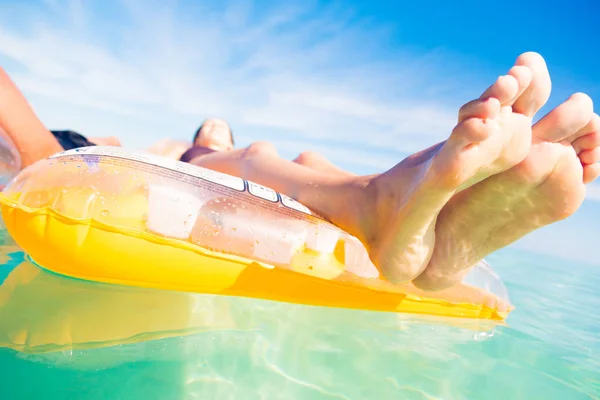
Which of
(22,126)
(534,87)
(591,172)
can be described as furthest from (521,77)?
(22,126)

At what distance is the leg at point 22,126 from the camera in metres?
1.76

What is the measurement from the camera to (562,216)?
1188 millimetres

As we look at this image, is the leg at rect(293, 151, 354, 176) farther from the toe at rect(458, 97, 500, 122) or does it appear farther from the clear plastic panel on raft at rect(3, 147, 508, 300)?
the toe at rect(458, 97, 500, 122)

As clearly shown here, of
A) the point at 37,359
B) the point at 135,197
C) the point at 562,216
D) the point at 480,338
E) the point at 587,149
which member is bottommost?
the point at 37,359

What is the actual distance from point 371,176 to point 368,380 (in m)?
0.68

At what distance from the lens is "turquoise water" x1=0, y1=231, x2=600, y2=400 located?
3.72 feet

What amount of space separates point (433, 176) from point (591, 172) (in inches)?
19.7

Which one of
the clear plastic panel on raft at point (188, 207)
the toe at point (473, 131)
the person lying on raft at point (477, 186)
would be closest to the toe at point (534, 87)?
the person lying on raft at point (477, 186)

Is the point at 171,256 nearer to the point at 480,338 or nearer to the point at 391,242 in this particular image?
the point at 391,242

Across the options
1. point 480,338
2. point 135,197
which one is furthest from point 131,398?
point 480,338

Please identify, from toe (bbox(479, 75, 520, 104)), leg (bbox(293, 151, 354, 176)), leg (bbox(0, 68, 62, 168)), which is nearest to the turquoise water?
leg (bbox(0, 68, 62, 168))

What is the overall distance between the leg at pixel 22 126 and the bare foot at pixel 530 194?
180 centimetres

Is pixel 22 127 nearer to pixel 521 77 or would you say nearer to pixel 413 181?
pixel 413 181

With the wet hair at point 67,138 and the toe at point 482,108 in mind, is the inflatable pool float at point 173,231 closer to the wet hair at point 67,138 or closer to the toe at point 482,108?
the toe at point 482,108
